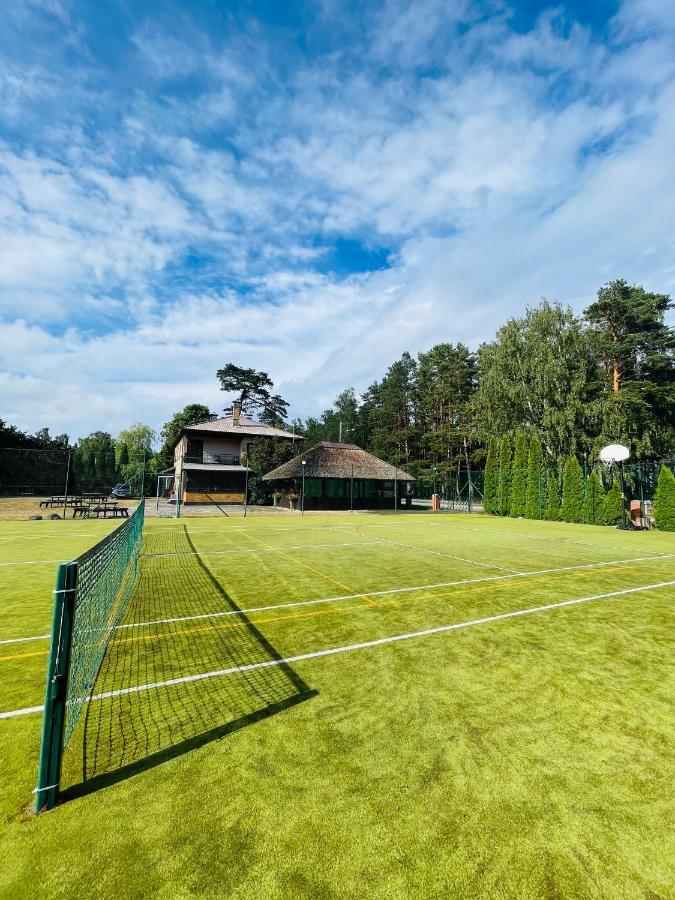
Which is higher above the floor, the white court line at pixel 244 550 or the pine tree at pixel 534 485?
the pine tree at pixel 534 485

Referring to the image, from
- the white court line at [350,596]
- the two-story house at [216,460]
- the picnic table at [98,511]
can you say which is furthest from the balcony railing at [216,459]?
the white court line at [350,596]

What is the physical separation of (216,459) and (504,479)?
2618cm

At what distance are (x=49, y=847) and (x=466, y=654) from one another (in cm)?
423

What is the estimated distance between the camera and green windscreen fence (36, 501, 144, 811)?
2.69m

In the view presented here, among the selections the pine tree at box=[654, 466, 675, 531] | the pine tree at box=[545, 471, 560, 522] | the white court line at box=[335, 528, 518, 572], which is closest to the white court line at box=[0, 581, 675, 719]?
the white court line at box=[335, 528, 518, 572]

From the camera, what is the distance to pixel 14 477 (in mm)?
28125

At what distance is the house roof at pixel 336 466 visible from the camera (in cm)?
3591

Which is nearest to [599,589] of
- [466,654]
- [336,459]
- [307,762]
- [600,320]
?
[466,654]

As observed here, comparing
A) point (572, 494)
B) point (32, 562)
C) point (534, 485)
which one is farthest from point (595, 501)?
point (32, 562)

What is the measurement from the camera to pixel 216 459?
133ft

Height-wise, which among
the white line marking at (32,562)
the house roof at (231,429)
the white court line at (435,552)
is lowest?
the white line marking at (32,562)

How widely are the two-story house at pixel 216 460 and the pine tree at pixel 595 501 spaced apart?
27.4 metres

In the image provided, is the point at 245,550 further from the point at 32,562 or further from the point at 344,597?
the point at 344,597

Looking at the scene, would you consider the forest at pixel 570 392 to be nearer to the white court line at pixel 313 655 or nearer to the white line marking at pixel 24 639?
the white court line at pixel 313 655
